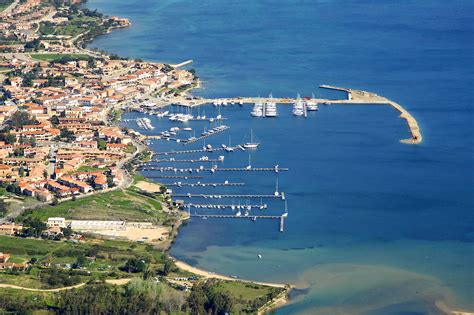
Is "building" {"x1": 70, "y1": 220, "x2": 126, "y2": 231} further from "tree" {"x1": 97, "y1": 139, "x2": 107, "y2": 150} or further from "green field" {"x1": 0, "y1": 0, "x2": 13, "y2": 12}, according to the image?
"green field" {"x1": 0, "y1": 0, "x2": 13, "y2": 12}

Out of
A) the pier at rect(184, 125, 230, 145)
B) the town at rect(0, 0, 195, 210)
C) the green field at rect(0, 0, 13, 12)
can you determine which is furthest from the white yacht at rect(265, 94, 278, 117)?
the green field at rect(0, 0, 13, 12)

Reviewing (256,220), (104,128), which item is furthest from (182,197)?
(104,128)

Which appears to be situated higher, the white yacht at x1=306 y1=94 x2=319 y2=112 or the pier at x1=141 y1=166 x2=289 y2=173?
the white yacht at x1=306 y1=94 x2=319 y2=112

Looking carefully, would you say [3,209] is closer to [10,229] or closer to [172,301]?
[10,229]

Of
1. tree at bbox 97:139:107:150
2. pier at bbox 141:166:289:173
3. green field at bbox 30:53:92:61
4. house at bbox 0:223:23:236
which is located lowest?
house at bbox 0:223:23:236

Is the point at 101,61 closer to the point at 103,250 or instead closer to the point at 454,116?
the point at 454,116

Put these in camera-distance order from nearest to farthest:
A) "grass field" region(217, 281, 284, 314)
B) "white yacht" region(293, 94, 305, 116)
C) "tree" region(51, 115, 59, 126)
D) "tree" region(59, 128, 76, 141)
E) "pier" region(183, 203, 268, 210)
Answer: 1. "grass field" region(217, 281, 284, 314)
2. "pier" region(183, 203, 268, 210)
3. "tree" region(59, 128, 76, 141)
4. "tree" region(51, 115, 59, 126)
5. "white yacht" region(293, 94, 305, 116)
